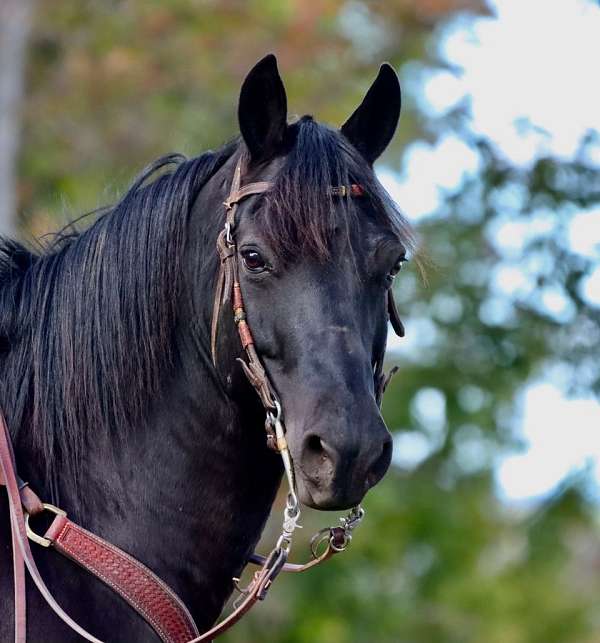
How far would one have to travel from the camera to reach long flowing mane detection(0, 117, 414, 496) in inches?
148

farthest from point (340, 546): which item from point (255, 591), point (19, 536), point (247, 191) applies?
point (247, 191)

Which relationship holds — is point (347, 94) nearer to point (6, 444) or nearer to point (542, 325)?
point (542, 325)

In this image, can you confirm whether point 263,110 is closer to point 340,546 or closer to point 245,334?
point 245,334

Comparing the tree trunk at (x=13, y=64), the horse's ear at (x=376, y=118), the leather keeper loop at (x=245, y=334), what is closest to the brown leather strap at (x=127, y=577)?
the leather keeper loop at (x=245, y=334)

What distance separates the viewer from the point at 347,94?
1373 cm

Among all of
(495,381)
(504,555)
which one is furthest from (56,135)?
(504,555)

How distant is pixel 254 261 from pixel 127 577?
101 cm

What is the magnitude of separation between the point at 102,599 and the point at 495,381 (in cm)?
745

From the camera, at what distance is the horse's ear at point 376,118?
404 centimetres

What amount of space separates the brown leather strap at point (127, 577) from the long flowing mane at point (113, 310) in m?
0.25

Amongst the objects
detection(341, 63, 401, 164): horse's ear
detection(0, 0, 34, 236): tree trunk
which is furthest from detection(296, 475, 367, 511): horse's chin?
detection(0, 0, 34, 236): tree trunk

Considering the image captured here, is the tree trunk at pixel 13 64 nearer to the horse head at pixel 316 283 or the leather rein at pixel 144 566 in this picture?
the horse head at pixel 316 283

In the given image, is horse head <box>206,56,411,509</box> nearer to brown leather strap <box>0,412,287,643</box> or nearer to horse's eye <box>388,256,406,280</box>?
horse's eye <box>388,256,406,280</box>

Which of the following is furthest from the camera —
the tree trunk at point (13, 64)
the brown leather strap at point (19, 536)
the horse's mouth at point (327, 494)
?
the tree trunk at point (13, 64)
